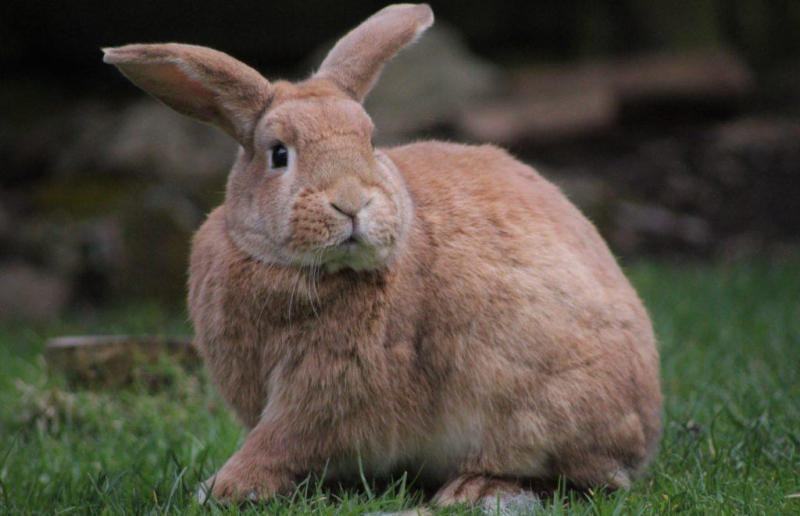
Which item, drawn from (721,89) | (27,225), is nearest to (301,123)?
(27,225)

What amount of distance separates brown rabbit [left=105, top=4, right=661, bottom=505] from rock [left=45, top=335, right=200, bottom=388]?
142 cm

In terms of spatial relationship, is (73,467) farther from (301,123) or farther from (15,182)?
(15,182)

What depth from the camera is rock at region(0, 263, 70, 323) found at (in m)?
7.00

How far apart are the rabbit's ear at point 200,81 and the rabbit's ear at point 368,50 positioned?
273 mm

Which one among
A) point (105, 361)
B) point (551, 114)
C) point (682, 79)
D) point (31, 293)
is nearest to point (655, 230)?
point (551, 114)

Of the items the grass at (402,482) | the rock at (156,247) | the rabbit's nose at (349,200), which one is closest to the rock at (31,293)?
the rock at (156,247)

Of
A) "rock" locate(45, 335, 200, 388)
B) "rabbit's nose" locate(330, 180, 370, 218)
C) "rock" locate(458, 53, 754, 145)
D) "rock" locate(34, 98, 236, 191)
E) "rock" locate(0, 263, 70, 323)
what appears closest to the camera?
"rabbit's nose" locate(330, 180, 370, 218)

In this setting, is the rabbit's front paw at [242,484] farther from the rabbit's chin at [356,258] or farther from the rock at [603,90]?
the rock at [603,90]

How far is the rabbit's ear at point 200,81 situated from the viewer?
112 inches

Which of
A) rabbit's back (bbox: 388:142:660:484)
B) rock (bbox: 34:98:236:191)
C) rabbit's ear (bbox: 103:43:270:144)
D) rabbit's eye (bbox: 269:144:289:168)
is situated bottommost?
rock (bbox: 34:98:236:191)

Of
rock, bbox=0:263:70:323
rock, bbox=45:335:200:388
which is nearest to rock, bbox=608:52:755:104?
rock, bbox=0:263:70:323

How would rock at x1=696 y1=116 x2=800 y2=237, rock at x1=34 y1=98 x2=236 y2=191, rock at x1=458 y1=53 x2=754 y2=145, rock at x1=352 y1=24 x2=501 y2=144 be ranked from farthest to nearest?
rock at x1=458 y1=53 x2=754 y2=145 → rock at x1=352 y1=24 x2=501 y2=144 → rock at x1=696 y1=116 x2=800 y2=237 → rock at x1=34 y1=98 x2=236 y2=191

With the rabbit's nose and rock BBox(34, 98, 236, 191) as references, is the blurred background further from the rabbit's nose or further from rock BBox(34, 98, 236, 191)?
the rabbit's nose

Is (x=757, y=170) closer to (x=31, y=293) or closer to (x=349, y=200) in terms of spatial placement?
→ (x=31, y=293)
